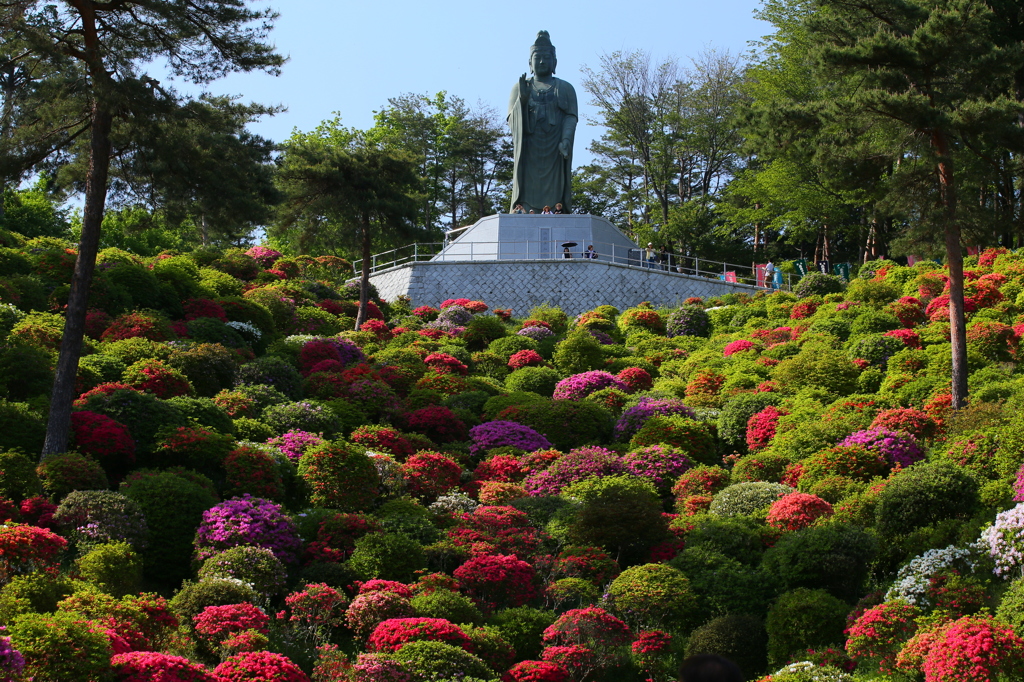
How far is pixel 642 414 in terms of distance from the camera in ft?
61.3

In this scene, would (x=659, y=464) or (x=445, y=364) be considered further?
(x=445, y=364)

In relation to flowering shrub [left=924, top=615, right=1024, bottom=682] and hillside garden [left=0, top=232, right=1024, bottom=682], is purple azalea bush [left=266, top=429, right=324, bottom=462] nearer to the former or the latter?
hillside garden [left=0, top=232, right=1024, bottom=682]

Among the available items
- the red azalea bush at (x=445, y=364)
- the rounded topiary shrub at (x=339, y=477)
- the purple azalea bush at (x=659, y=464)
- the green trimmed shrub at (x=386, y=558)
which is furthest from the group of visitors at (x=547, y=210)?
the green trimmed shrub at (x=386, y=558)

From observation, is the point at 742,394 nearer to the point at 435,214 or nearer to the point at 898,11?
the point at 898,11

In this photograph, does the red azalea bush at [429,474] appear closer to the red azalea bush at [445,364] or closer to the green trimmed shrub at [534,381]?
the green trimmed shrub at [534,381]

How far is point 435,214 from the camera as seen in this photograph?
49.3 meters

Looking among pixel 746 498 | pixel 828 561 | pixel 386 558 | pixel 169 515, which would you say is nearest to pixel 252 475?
pixel 169 515

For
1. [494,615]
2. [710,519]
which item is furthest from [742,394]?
[494,615]

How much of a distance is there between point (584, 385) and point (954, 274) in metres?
7.70

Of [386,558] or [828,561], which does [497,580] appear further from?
[828,561]

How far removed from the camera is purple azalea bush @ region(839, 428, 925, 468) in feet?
48.3

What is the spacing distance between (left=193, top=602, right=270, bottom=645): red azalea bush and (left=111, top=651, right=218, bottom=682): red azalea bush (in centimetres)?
126

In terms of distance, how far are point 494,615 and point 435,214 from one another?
39.0 meters

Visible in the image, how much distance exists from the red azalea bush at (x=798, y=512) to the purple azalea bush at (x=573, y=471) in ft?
9.94
